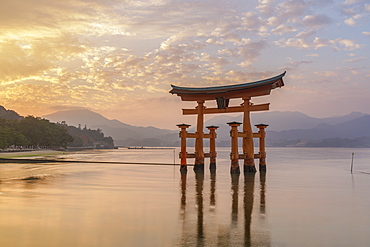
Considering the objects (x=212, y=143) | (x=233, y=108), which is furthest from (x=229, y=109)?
(x=212, y=143)

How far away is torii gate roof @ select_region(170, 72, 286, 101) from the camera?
2618 centimetres

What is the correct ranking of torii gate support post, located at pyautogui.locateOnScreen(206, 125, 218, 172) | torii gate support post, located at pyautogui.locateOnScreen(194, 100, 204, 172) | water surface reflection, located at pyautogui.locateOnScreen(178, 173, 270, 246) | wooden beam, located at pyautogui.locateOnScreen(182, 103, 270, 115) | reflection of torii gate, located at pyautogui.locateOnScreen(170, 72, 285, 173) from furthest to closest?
torii gate support post, located at pyautogui.locateOnScreen(206, 125, 218, 172)
torii gate support post, located at pyautogui.locateOnScreen(194, 100, 204, 172)
wooden beam, located at pyautogui.locateOnScreen(182, 103, 270, 115)
reflection of torii gate, located at pyautogui.locateOnScreen(170, 72, 285, 173)
water surface reflection, located at pyautogui.locateOnScreen(178, 173, 270, 246)

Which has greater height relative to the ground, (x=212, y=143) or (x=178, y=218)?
→ (x=212, y=143)

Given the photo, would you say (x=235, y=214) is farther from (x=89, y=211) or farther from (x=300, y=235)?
(x=89, y=211)

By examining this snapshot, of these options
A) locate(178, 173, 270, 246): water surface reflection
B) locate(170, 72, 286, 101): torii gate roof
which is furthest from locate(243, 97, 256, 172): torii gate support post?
locate(178, 173, 270, 246): water surface reflection

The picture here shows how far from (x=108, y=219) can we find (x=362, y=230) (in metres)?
8.40

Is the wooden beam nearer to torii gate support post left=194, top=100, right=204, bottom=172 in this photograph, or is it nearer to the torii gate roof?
torii gate support post left=194, top=100, right=204, bottom=172

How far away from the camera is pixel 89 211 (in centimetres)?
1237

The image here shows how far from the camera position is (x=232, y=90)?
1101 inches

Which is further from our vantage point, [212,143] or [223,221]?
[212,143]

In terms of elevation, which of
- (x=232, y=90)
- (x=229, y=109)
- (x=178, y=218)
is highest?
(x=232, y=90)

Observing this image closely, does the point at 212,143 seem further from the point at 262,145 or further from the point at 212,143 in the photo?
the point at 262,145

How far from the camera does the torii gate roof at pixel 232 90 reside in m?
26.2

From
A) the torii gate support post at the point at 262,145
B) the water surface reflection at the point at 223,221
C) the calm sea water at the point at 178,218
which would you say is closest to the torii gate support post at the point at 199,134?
the torii gate support post at the point at 262,145
